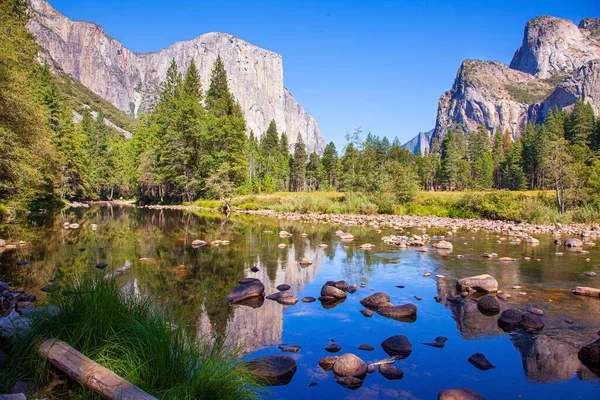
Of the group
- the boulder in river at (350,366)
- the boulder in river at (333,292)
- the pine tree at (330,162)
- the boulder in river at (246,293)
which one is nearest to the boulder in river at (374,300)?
the boulder in river at (333,292)

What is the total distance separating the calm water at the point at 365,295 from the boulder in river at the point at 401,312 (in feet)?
0.64

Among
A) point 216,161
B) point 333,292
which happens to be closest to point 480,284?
point 333,292

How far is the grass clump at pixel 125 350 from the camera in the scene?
12.6 feet

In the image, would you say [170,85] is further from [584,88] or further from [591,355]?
[584,88]

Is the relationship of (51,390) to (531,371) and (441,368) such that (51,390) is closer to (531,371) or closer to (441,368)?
(441,368)

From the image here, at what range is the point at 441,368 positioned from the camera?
19.8 ft

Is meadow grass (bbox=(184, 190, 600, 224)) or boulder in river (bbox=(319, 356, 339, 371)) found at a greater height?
meadow grass (bbox=(184, 190, 600, 224))

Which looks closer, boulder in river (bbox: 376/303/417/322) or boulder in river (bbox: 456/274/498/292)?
boulder in river (bbox: 376/303/417/322)

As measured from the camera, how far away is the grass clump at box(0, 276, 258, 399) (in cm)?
383

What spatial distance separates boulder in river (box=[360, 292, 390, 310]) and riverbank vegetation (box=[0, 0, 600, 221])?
16.0 metres

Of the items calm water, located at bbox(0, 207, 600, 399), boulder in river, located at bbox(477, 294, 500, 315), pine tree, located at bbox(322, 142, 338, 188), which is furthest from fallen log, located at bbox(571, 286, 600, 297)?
pine tree, located at bbox(322, 142, 338, 188)

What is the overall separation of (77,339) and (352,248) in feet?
46.8

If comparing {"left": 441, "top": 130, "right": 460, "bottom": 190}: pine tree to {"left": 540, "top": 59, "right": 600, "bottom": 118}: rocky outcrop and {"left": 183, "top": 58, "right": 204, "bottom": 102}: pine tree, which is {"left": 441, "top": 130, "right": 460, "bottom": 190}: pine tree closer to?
{"left": 183, "top": 58, "right": 204, "bottom": 102}: pine tree

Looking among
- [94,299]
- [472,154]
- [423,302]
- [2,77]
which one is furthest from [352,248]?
[472,154]
